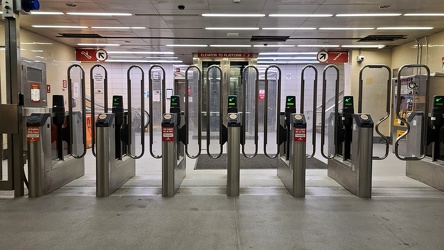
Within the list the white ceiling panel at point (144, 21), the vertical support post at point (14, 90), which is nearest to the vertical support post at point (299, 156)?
the vertical support post at point (14, 90)

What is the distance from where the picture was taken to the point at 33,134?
3598mm

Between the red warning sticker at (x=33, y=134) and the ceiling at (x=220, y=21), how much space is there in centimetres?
270

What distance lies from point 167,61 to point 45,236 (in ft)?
34.4

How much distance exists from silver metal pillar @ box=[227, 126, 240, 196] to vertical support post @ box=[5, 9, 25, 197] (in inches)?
90.1

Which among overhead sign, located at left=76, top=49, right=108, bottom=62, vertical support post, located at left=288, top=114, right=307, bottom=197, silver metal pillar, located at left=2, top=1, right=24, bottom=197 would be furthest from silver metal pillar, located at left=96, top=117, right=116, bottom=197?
overhead sign, located at left=76, top=49, right=108, bottom=62

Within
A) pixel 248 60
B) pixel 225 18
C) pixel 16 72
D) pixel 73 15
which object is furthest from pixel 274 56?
pixel 16 72

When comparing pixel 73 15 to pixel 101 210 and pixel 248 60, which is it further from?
pixel 248 60

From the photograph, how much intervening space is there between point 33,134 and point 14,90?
0.52m

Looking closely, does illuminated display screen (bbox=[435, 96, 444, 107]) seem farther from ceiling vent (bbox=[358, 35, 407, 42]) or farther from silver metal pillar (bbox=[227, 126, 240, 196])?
ceiling vent (bbox=[358, 35, 407, 42])

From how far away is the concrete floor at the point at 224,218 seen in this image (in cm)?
247

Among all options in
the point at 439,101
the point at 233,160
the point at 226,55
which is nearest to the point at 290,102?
the point at 233,160

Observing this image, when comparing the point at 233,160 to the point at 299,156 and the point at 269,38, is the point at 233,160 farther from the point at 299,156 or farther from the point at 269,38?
the point at 269,38

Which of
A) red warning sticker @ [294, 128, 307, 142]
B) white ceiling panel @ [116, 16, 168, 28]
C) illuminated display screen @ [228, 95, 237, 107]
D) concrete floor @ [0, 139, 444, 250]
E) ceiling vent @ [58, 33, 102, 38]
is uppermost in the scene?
ceiling vent @ [58, 33, 102, 38]

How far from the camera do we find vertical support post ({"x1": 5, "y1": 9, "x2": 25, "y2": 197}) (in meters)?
3.55
